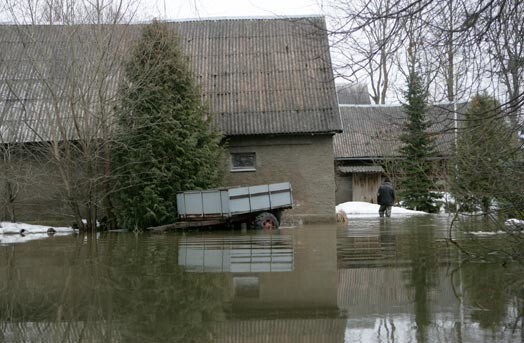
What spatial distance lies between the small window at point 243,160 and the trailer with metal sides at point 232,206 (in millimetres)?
4624

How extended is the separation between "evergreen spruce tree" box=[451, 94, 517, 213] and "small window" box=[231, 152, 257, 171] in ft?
53.4

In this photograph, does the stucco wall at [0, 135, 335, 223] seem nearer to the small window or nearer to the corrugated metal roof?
the small window

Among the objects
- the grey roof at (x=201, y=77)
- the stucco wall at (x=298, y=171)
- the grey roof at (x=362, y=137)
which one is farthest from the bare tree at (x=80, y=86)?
the grey roof at (x=362, y=137)

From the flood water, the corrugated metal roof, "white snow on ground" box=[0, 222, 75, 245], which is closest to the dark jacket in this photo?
the corrugated metal roof

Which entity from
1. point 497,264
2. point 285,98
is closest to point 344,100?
point 285,98

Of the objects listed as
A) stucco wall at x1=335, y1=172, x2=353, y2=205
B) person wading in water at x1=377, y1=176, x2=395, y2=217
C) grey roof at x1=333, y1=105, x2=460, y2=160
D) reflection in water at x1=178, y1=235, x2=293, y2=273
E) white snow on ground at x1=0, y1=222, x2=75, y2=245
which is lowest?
reflection in water at x1=178, y1=235, x2=293, y2=273

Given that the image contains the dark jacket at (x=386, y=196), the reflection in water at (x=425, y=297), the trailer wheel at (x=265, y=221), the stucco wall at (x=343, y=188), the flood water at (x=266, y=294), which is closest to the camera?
the reflection in water at (x=425, y=297)

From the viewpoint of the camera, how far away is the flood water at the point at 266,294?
700cm

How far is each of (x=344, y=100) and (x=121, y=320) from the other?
50637 millimetres

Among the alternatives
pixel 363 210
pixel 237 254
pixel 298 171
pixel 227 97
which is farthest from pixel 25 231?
pixel 363 210

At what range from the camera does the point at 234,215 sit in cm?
2177

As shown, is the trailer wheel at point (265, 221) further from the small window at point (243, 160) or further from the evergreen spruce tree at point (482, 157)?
the evergreen spruce tree at point (482, 157)

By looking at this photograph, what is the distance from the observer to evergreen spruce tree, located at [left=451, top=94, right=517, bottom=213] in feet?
28.3

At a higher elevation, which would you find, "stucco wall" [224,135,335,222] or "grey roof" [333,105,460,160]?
"grey roof" [333,105,460,160]
